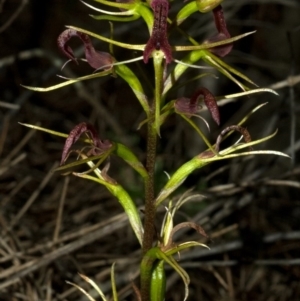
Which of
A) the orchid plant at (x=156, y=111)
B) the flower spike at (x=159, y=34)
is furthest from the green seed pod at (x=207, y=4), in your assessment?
the flower spike at (x=159, y=34)

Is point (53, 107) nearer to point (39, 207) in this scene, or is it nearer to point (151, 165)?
point (39, 207)

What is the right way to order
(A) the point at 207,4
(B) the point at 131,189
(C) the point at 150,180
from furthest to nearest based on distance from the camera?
(B) the point at 131,189 < (C) the point at 150,180 < (A) the point at 207,4

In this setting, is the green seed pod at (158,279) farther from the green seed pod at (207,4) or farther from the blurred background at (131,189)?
the green seed pod at (207,4)

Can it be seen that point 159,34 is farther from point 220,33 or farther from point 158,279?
point 158,279

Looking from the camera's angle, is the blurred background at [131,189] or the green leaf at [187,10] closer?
the green leaf at [187,10]

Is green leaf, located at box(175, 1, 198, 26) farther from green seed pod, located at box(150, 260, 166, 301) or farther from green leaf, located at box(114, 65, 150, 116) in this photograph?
green seed pod, located at box(150, 260, 166, 301)

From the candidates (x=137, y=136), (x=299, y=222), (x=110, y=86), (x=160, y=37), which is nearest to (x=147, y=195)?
(x=160, y=37)

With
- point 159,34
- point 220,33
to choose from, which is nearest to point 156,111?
point 159,34
